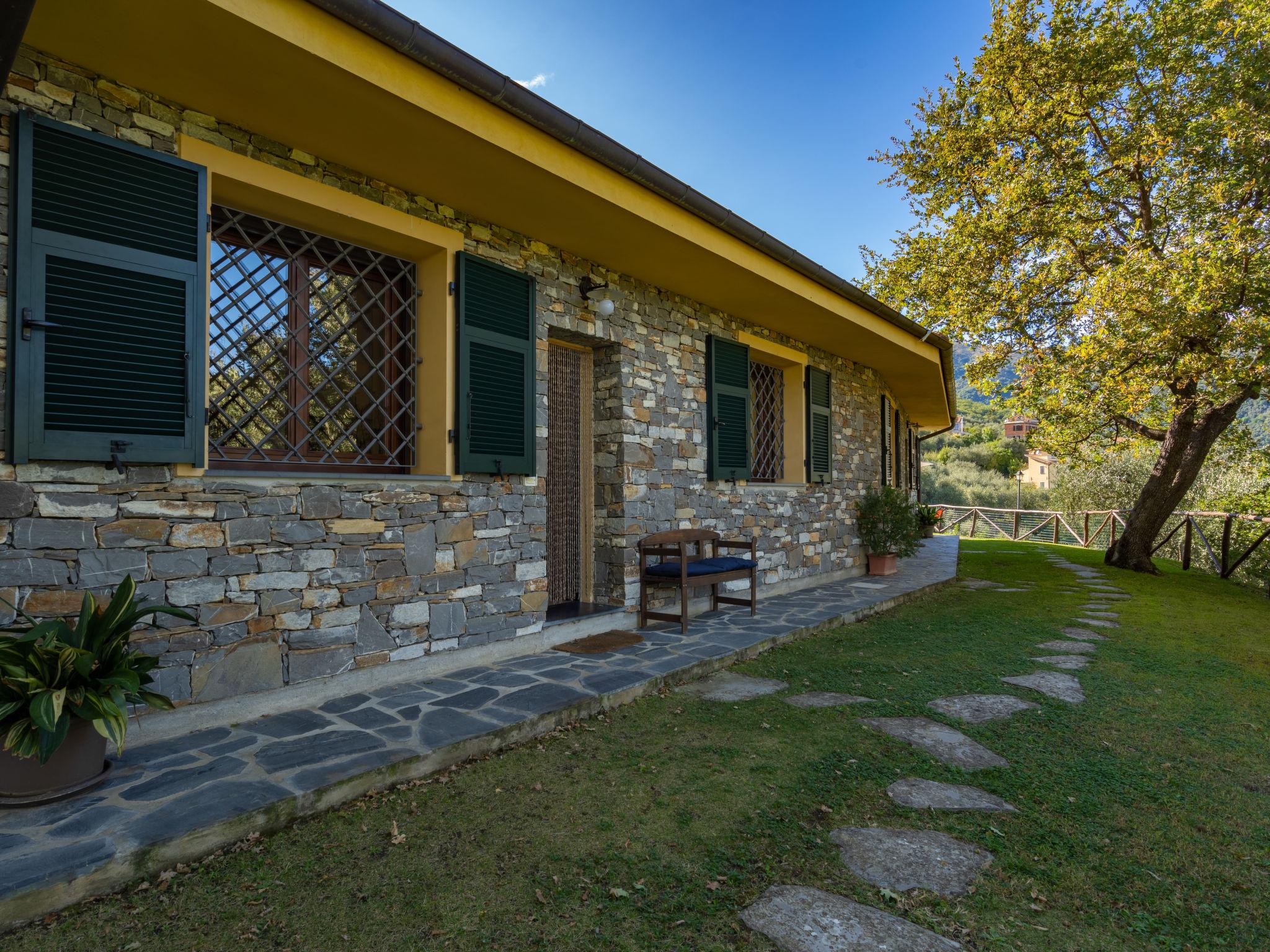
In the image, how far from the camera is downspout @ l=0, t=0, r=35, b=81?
1587 mm

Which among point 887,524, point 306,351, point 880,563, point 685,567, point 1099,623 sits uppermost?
point 306,351

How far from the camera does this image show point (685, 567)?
474 cm

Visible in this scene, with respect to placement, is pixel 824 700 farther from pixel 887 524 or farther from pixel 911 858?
pixel 887 524

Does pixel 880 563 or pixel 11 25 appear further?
pixel 880 563

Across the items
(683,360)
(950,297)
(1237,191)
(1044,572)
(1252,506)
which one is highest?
(1237,191)

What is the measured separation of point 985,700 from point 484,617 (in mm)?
2846

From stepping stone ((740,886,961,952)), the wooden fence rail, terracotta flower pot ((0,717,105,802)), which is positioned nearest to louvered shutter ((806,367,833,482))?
stepping stone ((740,886,961,952))

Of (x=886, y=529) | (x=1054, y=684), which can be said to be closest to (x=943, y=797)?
(x=1054, y=684)

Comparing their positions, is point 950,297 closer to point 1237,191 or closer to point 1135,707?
point 1237,191

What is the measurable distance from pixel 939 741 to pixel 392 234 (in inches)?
147

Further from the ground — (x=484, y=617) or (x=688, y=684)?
(x=484, y=617)

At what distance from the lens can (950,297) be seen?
33.2ft

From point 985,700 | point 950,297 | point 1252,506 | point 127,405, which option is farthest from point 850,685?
point 1252,506

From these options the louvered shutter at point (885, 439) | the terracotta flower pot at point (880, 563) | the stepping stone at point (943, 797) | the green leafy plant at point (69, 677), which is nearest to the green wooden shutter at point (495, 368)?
the green leafy plant at point (69, 677)
